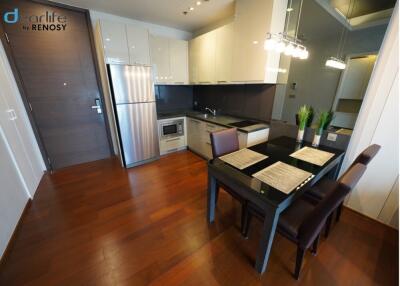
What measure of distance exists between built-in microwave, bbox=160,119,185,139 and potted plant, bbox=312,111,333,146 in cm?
233

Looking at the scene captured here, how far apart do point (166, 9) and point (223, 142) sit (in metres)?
2.26

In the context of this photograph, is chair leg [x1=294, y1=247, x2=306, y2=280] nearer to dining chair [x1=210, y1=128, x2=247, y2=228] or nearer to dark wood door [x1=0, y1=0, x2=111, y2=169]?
dining chair [x1=210, y1=128, x2=247, y2=228]

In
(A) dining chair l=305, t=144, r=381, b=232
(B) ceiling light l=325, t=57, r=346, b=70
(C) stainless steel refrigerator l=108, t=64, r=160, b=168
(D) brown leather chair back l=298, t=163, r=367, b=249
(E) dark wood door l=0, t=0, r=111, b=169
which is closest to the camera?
(D) brown leather chair back l=298, t=163, r=367, b=249

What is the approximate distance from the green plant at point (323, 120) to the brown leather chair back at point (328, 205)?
3.02 ft

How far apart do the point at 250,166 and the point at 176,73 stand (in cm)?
263

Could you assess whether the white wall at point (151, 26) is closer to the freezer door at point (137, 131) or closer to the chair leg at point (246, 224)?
the freezer door at point (137, 131)

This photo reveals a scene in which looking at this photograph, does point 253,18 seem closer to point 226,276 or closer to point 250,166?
point 250,166

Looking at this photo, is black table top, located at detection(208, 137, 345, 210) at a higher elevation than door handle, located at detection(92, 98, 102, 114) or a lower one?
lower

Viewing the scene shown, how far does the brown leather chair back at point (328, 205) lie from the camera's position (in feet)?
2.96

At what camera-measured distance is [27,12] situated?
2199 mm

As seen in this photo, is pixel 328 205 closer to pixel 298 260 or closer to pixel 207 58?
pixel 298 260

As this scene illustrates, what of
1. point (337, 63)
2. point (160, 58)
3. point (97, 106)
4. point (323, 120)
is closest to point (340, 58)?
point (337, 63)

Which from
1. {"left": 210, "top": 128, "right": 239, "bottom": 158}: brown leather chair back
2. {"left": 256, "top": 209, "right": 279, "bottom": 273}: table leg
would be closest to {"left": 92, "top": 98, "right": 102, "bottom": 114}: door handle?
{"left": 210, "top": 128, "right": 239, "bottom": 158}: brown leather chair back

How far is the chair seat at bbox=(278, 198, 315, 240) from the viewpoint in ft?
3.79
